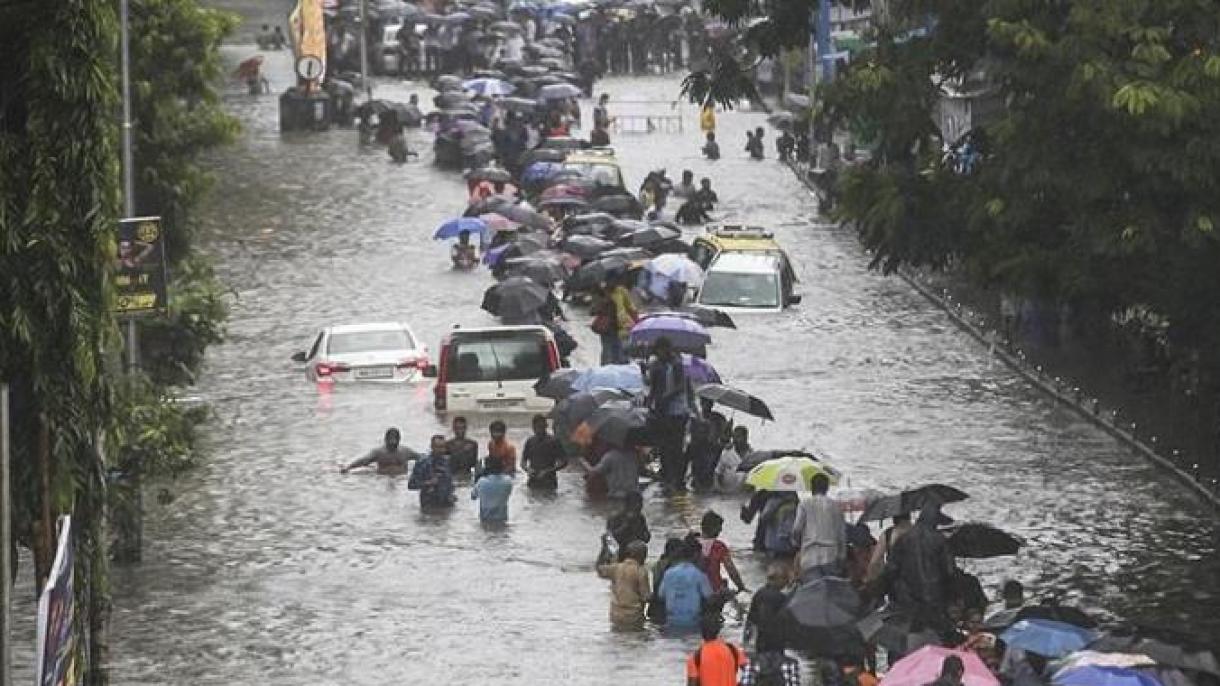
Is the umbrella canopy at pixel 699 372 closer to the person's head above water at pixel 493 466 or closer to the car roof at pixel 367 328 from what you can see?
the person's head above water at pixel 493 466

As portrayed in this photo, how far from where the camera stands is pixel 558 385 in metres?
40.6

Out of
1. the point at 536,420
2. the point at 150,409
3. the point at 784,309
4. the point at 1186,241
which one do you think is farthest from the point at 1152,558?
the point at 784,309

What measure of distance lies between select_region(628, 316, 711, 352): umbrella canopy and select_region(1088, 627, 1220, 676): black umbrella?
19.3m

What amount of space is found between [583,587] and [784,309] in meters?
21.6

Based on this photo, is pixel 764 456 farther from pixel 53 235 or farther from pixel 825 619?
pixel 53 235

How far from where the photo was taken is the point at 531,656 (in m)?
29.6

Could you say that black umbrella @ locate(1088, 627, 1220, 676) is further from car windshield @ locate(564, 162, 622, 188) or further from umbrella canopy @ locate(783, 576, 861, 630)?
car windshield @ locate(564, 162, 622, 188)

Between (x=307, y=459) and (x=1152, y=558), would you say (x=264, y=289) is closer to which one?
(x=307, y=459)

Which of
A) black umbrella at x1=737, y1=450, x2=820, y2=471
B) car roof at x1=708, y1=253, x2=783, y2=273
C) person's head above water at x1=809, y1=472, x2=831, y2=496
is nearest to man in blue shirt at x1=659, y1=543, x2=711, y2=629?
person's head above water at x1=809, y1=472, x2=831, y2=496

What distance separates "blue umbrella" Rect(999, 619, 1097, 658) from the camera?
83.6 feet

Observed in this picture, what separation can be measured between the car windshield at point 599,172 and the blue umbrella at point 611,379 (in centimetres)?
2569

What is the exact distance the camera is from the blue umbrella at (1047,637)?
25.5 metres

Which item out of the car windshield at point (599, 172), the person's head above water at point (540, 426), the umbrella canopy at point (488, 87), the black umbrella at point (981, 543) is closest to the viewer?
the black umbrella at point (981, 543)

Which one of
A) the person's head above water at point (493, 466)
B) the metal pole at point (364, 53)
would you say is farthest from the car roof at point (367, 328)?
the metal pole at point (364, 53)
